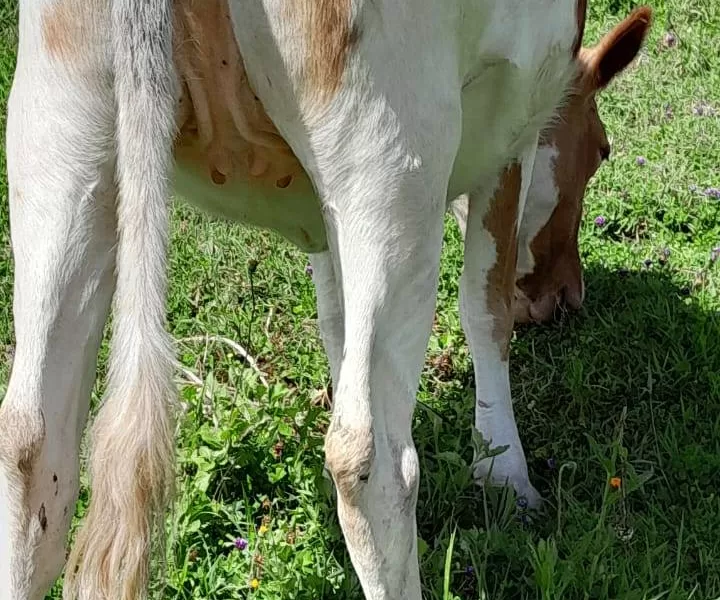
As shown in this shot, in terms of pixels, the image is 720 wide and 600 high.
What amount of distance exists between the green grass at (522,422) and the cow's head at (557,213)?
112 mm

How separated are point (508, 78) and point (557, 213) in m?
1.49

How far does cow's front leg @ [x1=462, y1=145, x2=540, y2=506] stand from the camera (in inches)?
120

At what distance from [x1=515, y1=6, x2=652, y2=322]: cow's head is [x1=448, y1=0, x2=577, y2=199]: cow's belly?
2.90 ft

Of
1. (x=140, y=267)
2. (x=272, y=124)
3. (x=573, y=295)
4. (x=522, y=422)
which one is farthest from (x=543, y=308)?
(x=140, y=267)

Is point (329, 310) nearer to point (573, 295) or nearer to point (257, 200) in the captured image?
point (257, 200)

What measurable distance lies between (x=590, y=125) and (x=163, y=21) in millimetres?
2243

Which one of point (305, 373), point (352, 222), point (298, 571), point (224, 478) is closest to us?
point (352, 222)

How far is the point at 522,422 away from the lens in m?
3.52

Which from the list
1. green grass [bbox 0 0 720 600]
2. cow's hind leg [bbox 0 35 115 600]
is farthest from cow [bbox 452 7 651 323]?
cow's hind leg [bbox 0 35 115 600]

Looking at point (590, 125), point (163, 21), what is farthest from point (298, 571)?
point (590, 125)

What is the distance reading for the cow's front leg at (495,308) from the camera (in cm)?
304

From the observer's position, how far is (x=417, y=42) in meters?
2.03

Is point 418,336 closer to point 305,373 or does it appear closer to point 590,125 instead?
point 305,373

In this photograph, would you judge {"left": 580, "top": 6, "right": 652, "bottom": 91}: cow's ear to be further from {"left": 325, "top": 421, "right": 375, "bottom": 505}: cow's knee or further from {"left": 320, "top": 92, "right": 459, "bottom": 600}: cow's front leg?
{"left": 325, "top": 421, "right": 375, "bottom": 505}: cow's knee
